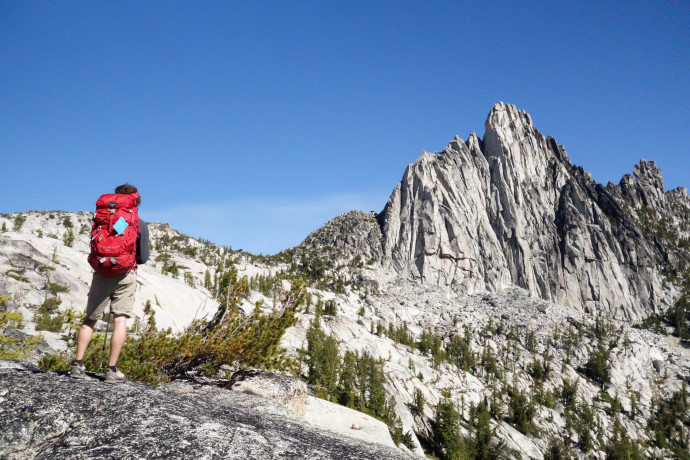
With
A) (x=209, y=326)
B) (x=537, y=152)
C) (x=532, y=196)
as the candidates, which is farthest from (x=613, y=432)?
(x=537, y=152)

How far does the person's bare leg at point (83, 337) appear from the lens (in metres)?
6.77

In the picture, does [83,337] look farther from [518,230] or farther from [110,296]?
[518,230]

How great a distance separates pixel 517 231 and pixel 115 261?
181951mm

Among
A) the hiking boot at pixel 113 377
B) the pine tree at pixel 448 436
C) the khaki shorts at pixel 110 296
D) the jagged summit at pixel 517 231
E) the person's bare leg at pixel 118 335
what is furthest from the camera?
the jagged summit at pixel 517 231

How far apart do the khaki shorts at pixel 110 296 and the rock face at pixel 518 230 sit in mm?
155537

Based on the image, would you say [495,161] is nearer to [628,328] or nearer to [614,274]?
[614,274]

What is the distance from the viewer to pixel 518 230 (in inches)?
6757

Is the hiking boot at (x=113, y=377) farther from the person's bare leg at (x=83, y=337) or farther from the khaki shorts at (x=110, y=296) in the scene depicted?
the khaki shorts at (x=110, y=296)

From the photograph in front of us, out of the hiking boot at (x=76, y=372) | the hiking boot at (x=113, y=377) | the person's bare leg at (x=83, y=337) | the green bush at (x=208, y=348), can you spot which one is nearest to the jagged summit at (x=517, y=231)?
the green bush at (x=208, y=348)

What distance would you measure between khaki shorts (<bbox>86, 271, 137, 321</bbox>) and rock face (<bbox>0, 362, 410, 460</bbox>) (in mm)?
1231

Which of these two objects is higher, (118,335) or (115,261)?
(115,261)

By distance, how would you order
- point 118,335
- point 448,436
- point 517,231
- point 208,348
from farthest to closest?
point 517,231 < point 448,436 < point 208,348 < point 118,335

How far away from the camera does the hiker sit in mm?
6766

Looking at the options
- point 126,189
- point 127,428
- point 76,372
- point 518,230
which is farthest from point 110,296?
point 518,230
